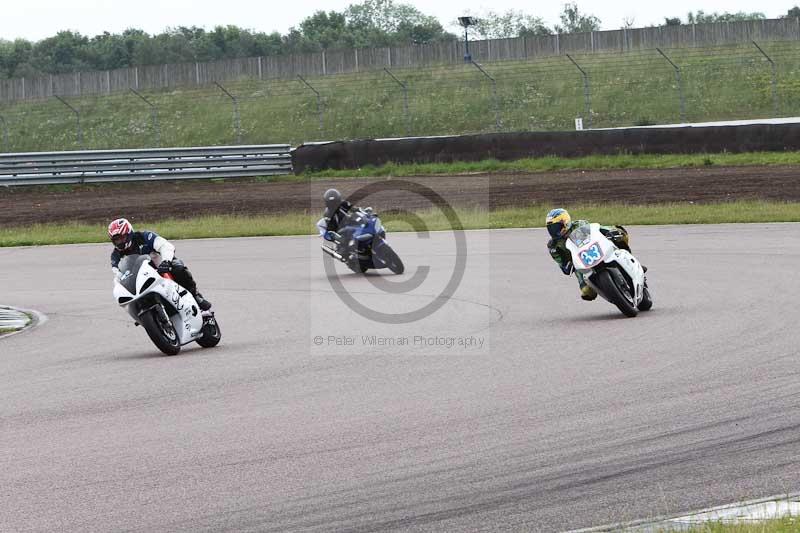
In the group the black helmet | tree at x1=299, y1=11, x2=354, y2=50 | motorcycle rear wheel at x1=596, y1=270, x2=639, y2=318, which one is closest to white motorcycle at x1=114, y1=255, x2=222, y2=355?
motorcycle rear wheel at x1=596, y1=270, x2=639, y2=318

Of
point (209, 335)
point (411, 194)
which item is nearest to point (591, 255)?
point (209, 335)

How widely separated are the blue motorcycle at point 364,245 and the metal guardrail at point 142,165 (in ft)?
60.9

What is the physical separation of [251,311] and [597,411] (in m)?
7.79

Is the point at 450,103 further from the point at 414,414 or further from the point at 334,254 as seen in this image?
the point at 414,414

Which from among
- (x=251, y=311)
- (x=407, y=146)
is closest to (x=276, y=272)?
(x=251, y=311)

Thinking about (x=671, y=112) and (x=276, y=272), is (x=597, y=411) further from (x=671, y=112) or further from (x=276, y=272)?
(x=671, y=112)

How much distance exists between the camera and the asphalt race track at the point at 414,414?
19.8 ft

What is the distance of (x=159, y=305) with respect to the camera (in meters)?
11.6

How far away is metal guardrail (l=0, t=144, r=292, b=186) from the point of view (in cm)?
3581

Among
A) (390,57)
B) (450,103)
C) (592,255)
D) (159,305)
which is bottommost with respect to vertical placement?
(159,305)

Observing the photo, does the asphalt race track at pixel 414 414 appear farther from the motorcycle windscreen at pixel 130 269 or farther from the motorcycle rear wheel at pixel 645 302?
the motorcycle windscreen at pixel 130 269

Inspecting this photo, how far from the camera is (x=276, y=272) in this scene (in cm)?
1936

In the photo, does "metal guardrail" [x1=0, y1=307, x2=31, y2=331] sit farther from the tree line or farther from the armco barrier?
the tree line

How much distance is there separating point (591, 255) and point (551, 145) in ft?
73.4
